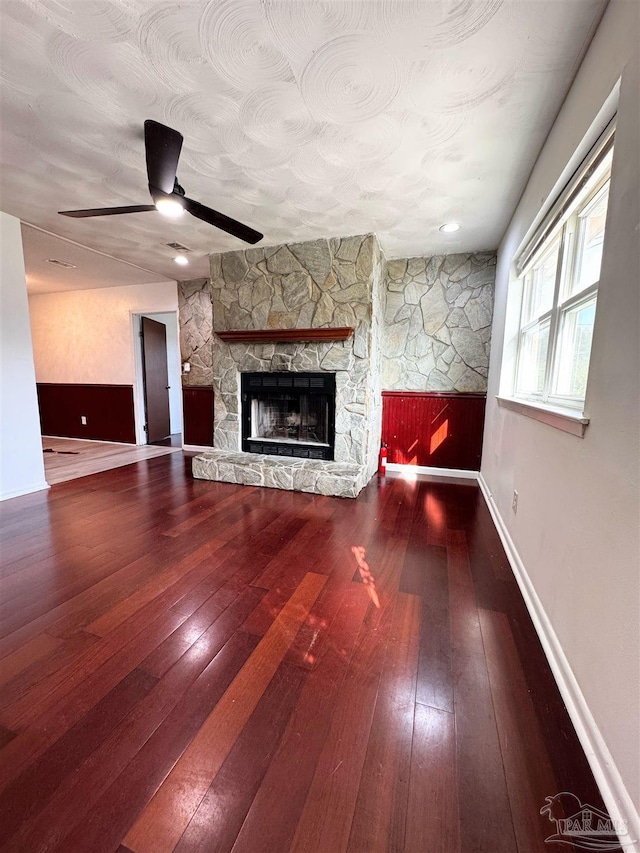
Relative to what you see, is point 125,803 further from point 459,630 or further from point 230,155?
point 230,155

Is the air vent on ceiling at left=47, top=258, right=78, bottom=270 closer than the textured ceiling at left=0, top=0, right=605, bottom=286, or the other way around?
the textured ceiling at left=0, top=0, right=605, bottom=286

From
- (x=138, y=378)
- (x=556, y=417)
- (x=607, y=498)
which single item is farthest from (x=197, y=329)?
(x=607, y=498)

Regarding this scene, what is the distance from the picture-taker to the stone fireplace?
3.15 metres

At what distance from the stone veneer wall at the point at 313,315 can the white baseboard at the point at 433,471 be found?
494mm

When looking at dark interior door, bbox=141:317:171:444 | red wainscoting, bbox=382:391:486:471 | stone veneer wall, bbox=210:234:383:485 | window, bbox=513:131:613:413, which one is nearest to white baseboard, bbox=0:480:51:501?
stone veneer wall, bbox=210:234:383:485

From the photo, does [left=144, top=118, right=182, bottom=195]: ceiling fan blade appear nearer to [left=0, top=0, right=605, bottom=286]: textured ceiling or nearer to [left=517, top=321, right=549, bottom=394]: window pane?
[left=0, top=0, right=605, bottom=286]: textured ceiling

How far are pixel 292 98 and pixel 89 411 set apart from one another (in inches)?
218

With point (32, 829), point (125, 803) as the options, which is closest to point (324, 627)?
point (125, 803)

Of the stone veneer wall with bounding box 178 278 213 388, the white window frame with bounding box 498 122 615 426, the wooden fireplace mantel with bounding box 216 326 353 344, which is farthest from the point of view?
the stone veneer wall with bounding box 178 278 213 388

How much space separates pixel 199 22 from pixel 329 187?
1.18 meters

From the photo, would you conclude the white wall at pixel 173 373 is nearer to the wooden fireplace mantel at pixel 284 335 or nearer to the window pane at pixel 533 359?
the wooden fireplace mantel at pixel 284 335

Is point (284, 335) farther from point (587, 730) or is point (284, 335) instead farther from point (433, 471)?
point (587, 730)

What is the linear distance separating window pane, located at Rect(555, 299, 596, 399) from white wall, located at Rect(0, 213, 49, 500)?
13.9 feet

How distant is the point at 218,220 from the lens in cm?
204
